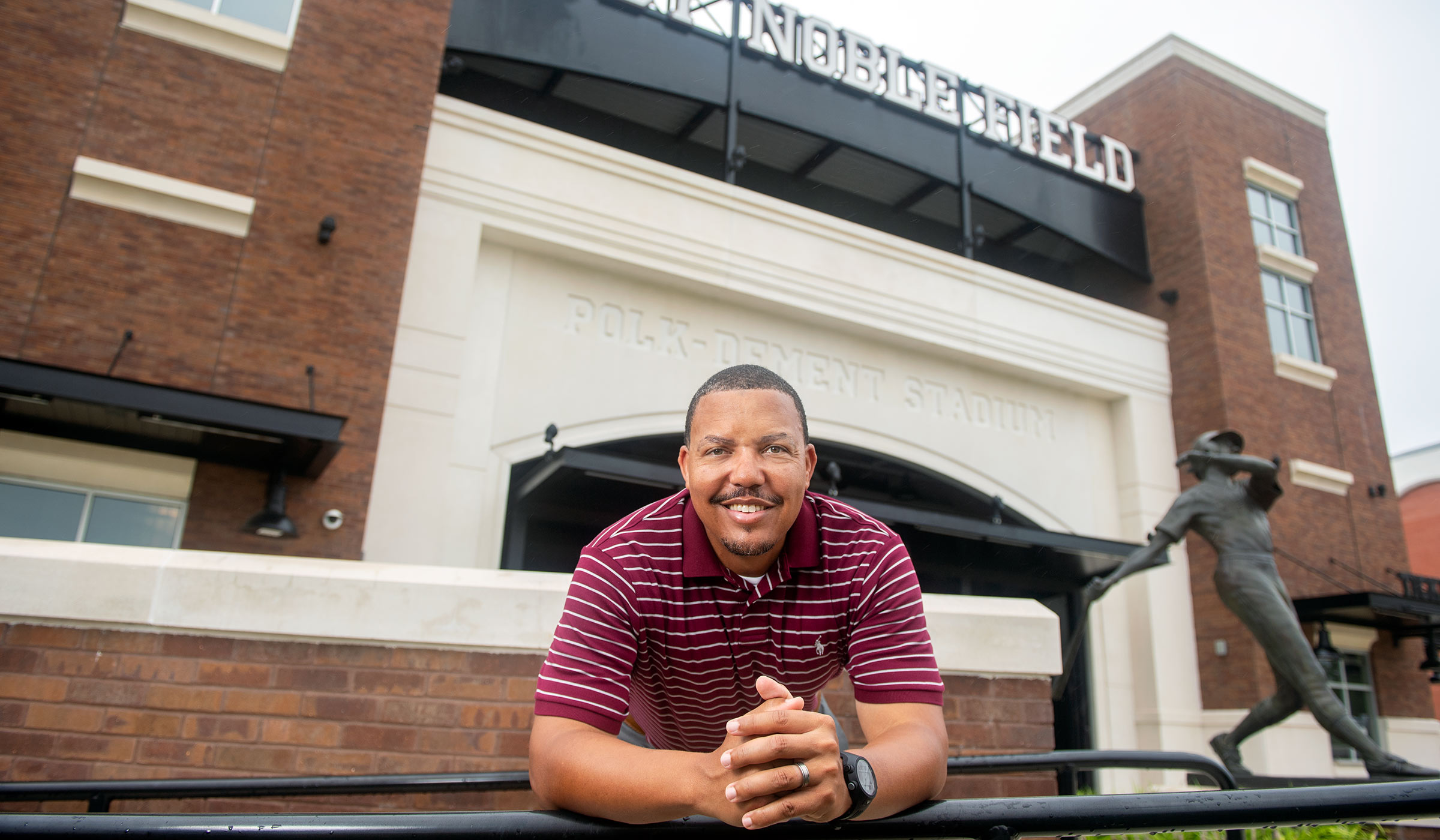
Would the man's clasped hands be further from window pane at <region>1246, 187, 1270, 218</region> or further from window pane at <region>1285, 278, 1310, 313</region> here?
window pane at <region>1246, 187, 1270, 218</region>

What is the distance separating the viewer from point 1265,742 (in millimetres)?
11906

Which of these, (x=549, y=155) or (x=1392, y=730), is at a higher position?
(x=549, y=155)

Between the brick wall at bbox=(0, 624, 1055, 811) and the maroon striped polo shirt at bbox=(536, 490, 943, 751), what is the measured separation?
159cm

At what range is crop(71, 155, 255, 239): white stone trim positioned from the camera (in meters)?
7.86

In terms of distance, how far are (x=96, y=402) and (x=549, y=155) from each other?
5213 millimetres

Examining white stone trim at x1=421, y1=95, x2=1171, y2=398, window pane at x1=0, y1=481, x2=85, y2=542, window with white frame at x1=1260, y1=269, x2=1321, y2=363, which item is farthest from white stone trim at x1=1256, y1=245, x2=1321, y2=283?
window pane at x1=0, y1=481, x2=85, y2=542

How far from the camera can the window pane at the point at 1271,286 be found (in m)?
14.9

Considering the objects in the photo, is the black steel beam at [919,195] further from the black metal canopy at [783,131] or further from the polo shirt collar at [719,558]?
the polo shirt collar at [719,558]

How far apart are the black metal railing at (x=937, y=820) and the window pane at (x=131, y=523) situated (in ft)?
25.1

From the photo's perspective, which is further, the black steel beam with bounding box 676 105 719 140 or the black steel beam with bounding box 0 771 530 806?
the black steel beam with bounding box 676 105 719 140

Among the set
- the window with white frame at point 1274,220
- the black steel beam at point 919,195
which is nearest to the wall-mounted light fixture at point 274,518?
the black steel beam at point 919,195

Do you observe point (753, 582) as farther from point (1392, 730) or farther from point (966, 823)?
point (1392, 730)

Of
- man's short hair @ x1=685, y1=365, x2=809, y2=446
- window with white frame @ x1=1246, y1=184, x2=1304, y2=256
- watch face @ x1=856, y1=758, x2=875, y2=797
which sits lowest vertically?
watch face @ x1=856, y1=758, x2=875, y2=797

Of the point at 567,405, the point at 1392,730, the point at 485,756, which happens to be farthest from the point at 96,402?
the point at 1392,730
